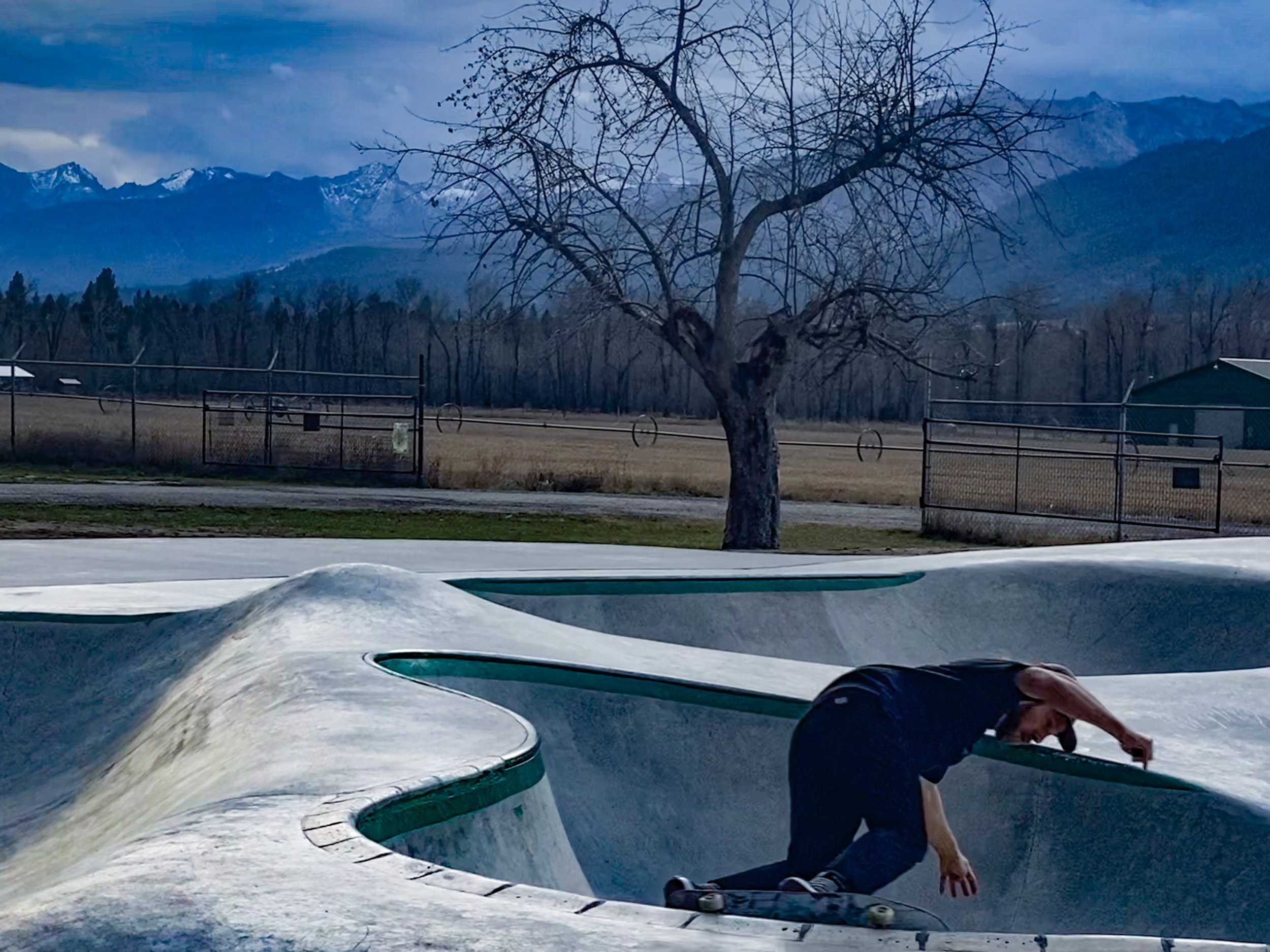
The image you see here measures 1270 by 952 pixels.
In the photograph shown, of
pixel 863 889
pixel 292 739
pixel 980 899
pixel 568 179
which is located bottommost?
pixel 980 899

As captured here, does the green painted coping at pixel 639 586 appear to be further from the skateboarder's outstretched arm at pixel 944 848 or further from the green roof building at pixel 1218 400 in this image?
the green roof building at pixel 1218 400

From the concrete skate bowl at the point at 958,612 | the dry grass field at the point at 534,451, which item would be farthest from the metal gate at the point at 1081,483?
the concrete skate bowl at the point at 958,612

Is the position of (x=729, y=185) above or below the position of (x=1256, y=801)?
above

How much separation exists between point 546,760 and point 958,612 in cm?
486

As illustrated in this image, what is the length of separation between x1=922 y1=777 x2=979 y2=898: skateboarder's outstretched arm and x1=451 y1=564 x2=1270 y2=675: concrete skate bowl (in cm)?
444

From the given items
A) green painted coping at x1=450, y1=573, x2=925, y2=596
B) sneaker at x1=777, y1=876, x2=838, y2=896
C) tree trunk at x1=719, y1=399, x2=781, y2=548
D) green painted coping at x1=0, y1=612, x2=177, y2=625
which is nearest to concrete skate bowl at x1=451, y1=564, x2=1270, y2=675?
green painted coping at x1=450, y1=573, x2=925, y2=596

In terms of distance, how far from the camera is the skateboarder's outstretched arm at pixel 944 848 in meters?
4.13

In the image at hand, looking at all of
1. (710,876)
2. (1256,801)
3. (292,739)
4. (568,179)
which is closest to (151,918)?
(292,739)

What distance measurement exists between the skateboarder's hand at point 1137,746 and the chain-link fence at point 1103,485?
769cm

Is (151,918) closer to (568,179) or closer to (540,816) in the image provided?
(540,816)

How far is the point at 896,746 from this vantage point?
436 centimetres

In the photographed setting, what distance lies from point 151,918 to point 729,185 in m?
13.1

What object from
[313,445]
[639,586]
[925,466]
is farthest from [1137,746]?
[313,445]

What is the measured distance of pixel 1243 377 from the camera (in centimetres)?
4922
